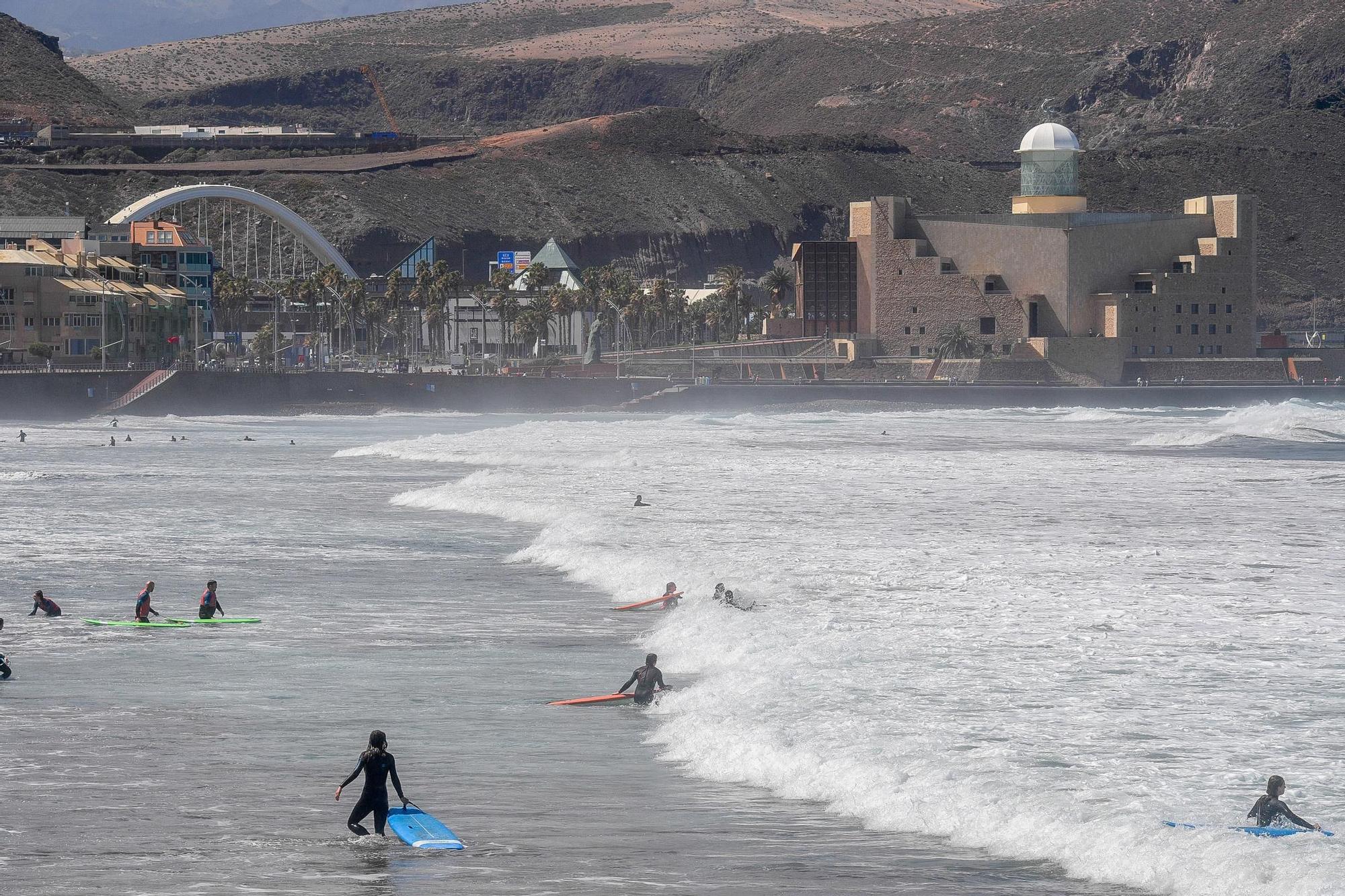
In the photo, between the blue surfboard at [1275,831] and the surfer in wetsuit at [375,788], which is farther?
the surfer in wetsuit at [375,788]

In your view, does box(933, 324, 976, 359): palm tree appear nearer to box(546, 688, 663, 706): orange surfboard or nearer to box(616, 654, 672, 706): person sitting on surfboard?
box(616, 654, 672, 706): person sitting on surfboard

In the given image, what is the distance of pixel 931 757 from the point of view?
22531mm

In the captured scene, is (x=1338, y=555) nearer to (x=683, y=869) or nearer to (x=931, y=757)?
(x=931, y=757)

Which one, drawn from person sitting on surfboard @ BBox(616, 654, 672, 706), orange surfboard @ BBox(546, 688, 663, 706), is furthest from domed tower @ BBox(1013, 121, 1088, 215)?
orange surfboard @ BBox(546, 688, 663, 706)

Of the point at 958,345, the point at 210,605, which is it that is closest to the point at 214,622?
the point at 210,605

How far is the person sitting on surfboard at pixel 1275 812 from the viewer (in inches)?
762

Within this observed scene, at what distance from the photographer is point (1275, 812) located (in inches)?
765

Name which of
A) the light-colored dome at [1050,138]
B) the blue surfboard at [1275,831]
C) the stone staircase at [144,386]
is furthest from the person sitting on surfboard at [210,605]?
the light-colored dome at [1050,138]

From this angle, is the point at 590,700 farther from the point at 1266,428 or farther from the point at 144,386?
the point at 144,386

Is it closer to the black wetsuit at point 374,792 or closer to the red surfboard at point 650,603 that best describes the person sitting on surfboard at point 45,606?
the red surfboard at point 650,603

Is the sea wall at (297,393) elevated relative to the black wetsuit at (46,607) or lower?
elevated

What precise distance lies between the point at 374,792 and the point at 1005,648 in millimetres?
14156

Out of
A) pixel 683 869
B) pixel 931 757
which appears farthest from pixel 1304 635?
pixel 683 869

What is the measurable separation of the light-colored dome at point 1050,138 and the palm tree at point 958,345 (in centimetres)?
1936
